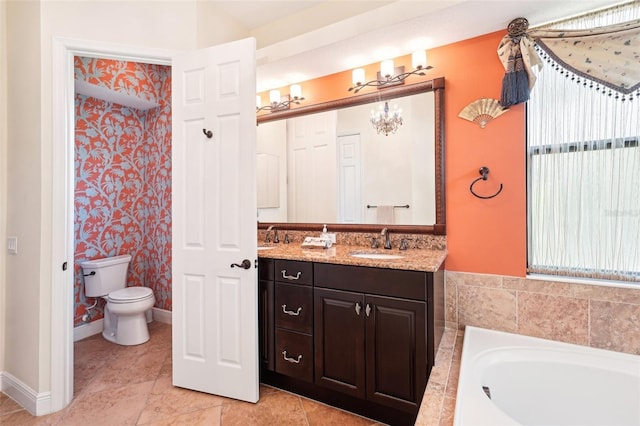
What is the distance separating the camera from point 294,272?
190 cm

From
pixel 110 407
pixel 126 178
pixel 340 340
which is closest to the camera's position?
pixel 340 340

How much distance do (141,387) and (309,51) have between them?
2675 millimetres

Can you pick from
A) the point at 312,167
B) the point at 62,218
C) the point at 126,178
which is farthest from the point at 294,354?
the point at 126,178

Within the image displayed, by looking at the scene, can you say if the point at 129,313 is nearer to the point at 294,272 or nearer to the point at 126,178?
the point at 126,178

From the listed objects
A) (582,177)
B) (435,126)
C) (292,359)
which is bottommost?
(292,359)

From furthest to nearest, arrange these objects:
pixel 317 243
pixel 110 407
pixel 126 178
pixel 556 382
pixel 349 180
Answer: pixel 126 178 < pixel 349 180 < pixel 317 243 < pixel 110 407 < pixel 556 382

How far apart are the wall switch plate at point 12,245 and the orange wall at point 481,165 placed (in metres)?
2.91

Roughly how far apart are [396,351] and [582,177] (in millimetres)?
1448

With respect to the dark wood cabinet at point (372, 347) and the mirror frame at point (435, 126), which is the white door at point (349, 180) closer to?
the mirror frame at point (435, 126)

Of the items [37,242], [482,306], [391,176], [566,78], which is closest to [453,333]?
[482,306]

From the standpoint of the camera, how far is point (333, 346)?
5.82 feet

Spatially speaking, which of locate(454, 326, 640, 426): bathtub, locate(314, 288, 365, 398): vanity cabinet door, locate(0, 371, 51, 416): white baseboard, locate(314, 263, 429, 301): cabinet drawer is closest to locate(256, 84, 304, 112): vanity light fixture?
locate(314, 263, 429, 301): cabinet drawer

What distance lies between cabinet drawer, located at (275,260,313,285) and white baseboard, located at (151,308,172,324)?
1966 millimetres

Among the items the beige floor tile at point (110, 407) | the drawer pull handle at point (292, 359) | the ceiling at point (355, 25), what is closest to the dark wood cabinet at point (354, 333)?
the drawer pull handle at point (292, 359)
